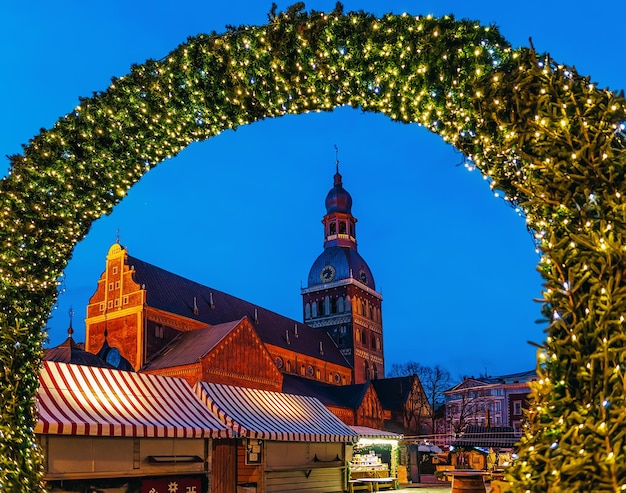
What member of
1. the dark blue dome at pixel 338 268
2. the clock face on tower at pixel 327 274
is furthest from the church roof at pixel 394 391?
the clock face on tower at pixel 327 274

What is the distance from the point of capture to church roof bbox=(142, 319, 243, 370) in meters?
29.3

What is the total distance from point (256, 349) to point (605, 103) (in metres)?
27.8

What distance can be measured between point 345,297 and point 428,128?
181 ft

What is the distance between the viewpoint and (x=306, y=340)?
174ft

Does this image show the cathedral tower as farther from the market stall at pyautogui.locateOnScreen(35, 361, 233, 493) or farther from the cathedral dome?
the market stall at pyautogui.locateOnScreen(35, 361, 233, 493)

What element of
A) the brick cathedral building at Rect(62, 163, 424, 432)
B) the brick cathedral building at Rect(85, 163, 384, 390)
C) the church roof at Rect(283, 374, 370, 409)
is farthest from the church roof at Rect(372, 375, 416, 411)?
the church roof at Rect(283, 374, 370, 409)

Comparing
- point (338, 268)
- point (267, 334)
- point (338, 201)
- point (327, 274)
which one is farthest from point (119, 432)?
point (338, 201)

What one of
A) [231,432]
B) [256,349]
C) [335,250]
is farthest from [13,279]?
[335,250]

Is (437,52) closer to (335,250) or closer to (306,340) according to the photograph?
(306,340)

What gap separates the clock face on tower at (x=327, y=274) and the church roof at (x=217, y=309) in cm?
636

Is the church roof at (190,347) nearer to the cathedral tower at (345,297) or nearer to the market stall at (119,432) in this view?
the market stall at (119,432)

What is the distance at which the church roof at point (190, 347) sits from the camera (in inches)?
1153

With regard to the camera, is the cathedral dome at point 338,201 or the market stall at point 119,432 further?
the cathedral dome at point 338,201

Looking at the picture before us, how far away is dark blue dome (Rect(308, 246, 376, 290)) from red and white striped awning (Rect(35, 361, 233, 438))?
47492mm
